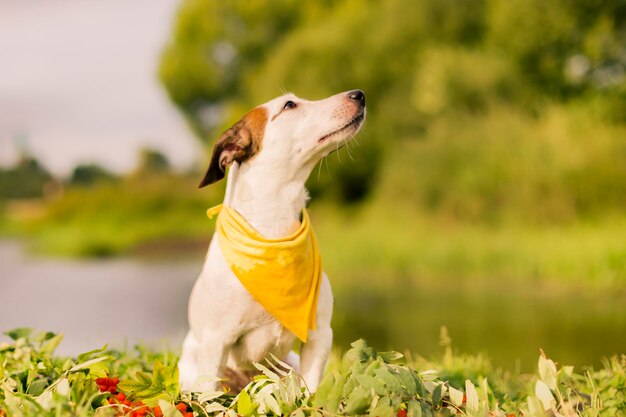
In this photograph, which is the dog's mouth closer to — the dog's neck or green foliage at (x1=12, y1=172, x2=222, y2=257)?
the dog's neck

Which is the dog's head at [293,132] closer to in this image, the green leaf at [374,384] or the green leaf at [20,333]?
the green leaf at [374,384]

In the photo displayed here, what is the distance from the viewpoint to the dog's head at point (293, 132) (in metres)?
3.32

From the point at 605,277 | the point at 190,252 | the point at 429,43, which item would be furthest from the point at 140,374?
the point at 429,43

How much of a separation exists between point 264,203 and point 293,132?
350 millimetres

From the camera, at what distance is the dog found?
131 inches

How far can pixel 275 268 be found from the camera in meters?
3.42

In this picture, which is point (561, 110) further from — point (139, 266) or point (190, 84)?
point (190, 84)

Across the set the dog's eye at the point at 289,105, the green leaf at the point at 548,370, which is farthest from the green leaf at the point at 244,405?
the green leaf at the point at 548,370

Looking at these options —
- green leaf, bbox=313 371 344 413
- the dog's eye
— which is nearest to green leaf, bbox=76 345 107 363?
green leaf, bbox=313 371 344 413

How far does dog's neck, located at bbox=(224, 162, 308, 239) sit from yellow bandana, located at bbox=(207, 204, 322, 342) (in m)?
0.04

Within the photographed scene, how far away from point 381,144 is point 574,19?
17.7ft

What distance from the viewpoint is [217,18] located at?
2716 centimetres

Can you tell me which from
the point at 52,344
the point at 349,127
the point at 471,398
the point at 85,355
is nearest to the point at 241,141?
the point at 349,127

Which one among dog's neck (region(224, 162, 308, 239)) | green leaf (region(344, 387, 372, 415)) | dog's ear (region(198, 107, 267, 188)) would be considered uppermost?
dog's ear (region(198, 107, 267, 188))
